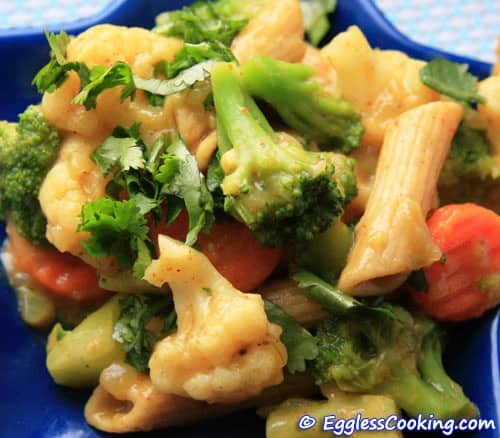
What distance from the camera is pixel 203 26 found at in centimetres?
201

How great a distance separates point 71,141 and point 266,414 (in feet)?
2.80

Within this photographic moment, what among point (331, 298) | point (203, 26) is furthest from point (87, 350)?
point (203, 26)

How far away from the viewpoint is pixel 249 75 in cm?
174

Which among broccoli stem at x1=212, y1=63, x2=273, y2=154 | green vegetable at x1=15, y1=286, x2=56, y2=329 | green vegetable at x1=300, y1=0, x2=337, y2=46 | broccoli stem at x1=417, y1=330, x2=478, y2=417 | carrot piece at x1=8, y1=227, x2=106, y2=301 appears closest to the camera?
broccoli stem at x1=212, y1=63, x2=273, y2=154

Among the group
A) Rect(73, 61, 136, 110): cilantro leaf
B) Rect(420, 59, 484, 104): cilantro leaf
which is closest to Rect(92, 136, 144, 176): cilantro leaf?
Rect(73, 61, 136, 110): cilantro leaf

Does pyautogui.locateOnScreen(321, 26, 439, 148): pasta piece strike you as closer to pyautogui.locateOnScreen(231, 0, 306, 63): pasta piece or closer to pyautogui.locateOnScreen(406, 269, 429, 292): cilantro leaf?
pyautogui.locateOnScreen(231, 0, 306, 63): pasta piece

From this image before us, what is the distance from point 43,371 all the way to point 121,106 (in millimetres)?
778

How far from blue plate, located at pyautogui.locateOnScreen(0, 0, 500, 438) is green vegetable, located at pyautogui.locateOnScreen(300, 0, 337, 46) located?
74 cm

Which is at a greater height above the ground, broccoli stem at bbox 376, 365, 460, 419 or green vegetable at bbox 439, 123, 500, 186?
green vegetable at bbox 439, 123, 500, 186

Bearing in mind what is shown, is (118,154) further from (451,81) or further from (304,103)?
(451,81)

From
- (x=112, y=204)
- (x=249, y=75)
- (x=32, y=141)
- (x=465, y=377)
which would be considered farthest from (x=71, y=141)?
(x=465, y=377)

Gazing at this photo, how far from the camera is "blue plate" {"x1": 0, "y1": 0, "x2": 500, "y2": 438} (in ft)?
5.90

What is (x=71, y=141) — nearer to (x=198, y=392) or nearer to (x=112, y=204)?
(x=112, y=204)

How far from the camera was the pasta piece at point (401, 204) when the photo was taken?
1625 mm
